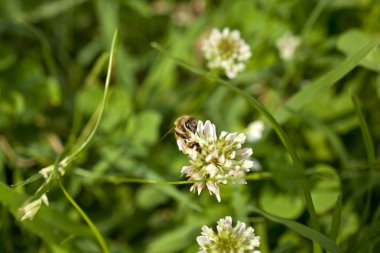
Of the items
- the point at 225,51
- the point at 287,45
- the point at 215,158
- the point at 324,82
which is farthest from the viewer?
the point at 287,45

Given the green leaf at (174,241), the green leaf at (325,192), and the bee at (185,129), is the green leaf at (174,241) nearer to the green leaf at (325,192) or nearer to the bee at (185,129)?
the green leaf at (325,192)

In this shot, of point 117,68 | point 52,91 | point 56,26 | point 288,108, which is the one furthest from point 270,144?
point 56,26

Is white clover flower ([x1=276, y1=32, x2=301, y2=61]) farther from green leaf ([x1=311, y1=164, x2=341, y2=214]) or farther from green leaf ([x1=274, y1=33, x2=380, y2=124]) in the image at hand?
green leaf ([x1=311, y1=164, x2=341, y2=214])

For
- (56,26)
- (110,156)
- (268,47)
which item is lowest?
(110,156)

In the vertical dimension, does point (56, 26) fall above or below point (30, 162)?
above

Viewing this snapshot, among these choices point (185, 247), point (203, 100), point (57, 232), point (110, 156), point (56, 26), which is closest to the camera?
point (57, 232)

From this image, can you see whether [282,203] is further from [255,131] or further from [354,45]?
[354,45]

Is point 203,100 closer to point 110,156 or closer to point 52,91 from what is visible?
point 110,156

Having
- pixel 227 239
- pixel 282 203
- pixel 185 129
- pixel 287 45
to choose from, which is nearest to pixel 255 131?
pixel 282 203
